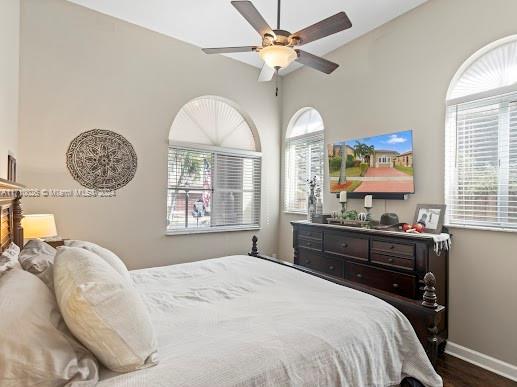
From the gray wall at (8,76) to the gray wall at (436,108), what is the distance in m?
3.28

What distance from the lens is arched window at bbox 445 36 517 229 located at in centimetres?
243

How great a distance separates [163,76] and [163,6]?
0.78m

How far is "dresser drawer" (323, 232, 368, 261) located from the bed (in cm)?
98

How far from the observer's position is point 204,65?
4016mm

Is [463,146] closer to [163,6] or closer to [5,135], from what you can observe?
[163,6]

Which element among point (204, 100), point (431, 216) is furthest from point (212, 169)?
point (431, 216)

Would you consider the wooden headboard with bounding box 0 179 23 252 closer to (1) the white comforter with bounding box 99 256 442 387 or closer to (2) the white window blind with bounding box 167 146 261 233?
(1) the white comforter with bounding box 99 256 442 387

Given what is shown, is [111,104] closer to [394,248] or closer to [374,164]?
[374,164]

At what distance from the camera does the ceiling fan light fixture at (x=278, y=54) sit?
6.73 feet

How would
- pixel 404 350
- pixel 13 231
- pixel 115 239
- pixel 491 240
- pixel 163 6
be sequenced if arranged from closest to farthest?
1. pixel 404 350
2. pixel 13 231
3. pixel 491 240
4. pixel 163 6
5. pixel 115 239

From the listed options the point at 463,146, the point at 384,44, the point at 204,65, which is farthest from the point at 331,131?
the point at 204,65

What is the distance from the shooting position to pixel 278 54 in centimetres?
207

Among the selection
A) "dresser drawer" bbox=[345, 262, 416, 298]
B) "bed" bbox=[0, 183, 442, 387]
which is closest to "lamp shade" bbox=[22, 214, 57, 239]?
"bed" bbox=[0, 183, 442, 387]

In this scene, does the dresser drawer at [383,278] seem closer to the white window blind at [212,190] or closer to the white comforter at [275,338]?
Result: the white comforter at [275,338]
